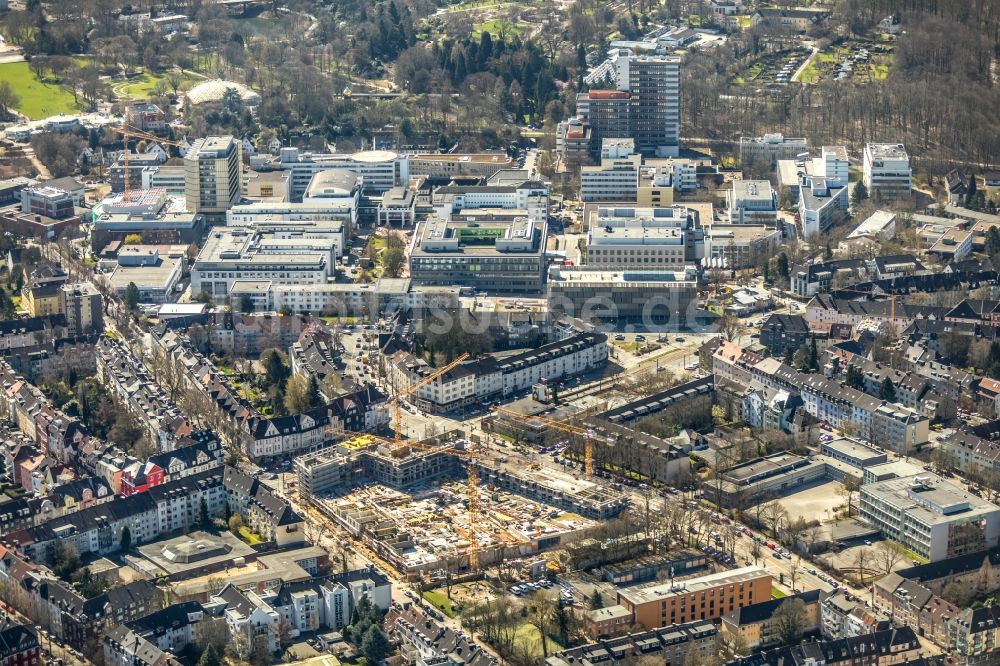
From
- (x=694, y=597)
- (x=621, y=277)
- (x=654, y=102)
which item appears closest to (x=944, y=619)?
(x=694, y=597)

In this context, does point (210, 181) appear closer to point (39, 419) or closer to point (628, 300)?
point (628, 300)

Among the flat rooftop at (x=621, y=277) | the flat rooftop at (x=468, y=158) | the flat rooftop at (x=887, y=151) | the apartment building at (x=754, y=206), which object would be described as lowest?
the flat rooftop at (x=621, y=277)

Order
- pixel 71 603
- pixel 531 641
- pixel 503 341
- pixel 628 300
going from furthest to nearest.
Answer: pixel 628 300
pixel 503 341
pixel 71 603
pixel 531 641

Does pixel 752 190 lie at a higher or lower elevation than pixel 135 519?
higher

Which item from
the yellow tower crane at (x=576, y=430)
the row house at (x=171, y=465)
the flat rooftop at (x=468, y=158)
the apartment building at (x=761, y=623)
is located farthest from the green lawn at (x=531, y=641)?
the flat rooftop at (x=468, y=158)

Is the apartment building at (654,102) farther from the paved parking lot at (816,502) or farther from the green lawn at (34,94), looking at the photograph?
the paved parking lot at (816,502)

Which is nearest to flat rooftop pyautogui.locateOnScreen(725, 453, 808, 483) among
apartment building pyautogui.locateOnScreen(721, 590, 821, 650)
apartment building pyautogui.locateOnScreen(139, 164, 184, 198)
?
apartment building pyautogui.locateOnScreen(721, 590, 821, 650)

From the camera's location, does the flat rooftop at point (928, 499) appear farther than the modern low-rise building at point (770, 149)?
No

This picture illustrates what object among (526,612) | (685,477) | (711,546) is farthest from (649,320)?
(526,612)
